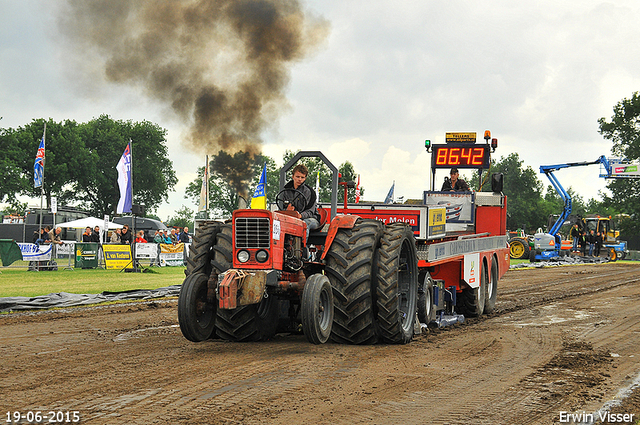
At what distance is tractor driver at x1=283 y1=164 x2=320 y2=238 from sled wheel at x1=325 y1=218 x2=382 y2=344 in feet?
1.47

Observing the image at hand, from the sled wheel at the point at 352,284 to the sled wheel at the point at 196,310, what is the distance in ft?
4.54

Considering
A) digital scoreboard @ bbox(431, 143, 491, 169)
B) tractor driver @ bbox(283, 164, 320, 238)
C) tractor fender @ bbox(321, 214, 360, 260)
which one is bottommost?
tractor fender @ bbox(321, 214, 360, 260)

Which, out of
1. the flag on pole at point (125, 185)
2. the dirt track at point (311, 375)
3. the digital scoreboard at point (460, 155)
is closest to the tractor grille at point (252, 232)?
the dirt track at point (311, 375)

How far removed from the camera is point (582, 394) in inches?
222

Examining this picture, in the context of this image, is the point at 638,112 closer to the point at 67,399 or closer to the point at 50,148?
the point at 50,148

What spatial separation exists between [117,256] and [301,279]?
17.4 m

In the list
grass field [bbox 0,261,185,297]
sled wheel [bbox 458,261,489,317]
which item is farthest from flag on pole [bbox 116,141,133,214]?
sled wheel [bbox 458,261,489,317]

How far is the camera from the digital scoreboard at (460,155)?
1420 centimetres

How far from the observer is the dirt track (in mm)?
4914

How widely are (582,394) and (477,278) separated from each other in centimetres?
621

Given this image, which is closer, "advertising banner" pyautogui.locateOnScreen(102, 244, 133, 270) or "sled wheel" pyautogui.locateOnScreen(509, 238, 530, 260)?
"advertising banner" pyautogui.locateOnScreen(102, 244, 133, 270)

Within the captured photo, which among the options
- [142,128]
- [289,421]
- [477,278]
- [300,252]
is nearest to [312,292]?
[300,252]

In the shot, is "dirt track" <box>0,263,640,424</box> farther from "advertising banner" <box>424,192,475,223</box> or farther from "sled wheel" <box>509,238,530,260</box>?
"sled wheel" <box>509,238,530,260</box>

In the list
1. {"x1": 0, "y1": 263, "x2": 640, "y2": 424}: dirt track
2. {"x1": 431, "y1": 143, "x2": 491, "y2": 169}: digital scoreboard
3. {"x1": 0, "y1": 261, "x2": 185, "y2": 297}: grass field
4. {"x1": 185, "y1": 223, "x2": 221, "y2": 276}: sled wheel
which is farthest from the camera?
{"x1": 0, "y1": 261, "x2": 185, "y2": 297}: grass field
